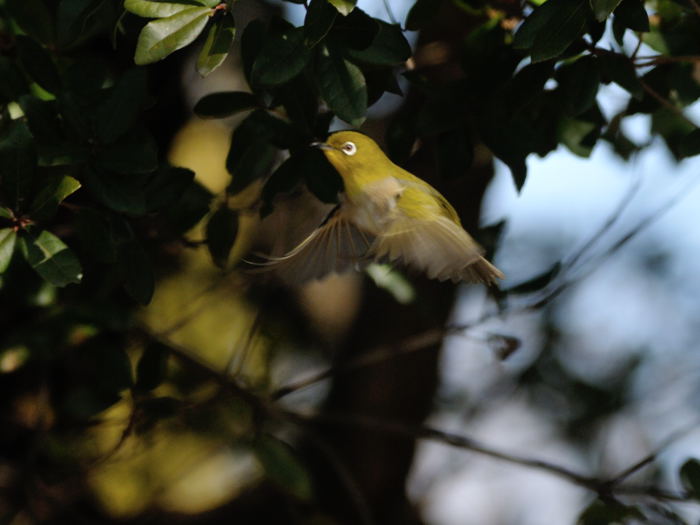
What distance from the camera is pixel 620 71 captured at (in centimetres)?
166

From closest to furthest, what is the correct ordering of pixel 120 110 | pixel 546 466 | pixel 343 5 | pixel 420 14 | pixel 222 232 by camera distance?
pixel 343 5
pixel 120 110
pixel 420 14
pixel 222 232
pixel 546 466

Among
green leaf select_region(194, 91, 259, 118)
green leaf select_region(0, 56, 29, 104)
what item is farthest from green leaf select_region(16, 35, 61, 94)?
green leaf select_region(194, 91, 259, 118)

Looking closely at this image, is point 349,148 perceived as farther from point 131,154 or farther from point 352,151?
point 131,154

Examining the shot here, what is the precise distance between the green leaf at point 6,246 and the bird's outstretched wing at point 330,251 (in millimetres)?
483

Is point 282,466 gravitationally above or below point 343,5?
below

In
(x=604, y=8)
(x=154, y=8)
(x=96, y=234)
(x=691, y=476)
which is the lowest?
(x=691, y=476)

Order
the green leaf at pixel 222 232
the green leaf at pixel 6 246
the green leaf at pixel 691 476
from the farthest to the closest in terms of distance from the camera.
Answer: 1. the green leaf at pixel 222 232
2. the green leaf at pixel 691 476
3. the green leaf at pixel 6 246

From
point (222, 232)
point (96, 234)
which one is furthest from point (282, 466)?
point (96, 234)

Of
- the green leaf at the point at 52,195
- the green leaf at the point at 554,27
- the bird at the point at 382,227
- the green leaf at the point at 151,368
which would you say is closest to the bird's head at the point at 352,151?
the bird at the point at 382,227

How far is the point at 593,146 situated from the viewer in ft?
6.40

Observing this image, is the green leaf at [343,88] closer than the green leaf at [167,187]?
Yes

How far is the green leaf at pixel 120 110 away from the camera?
162 cm

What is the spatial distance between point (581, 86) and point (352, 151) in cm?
43

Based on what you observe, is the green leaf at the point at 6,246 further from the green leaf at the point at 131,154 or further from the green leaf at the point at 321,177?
the green leaf at the point at 321,177
